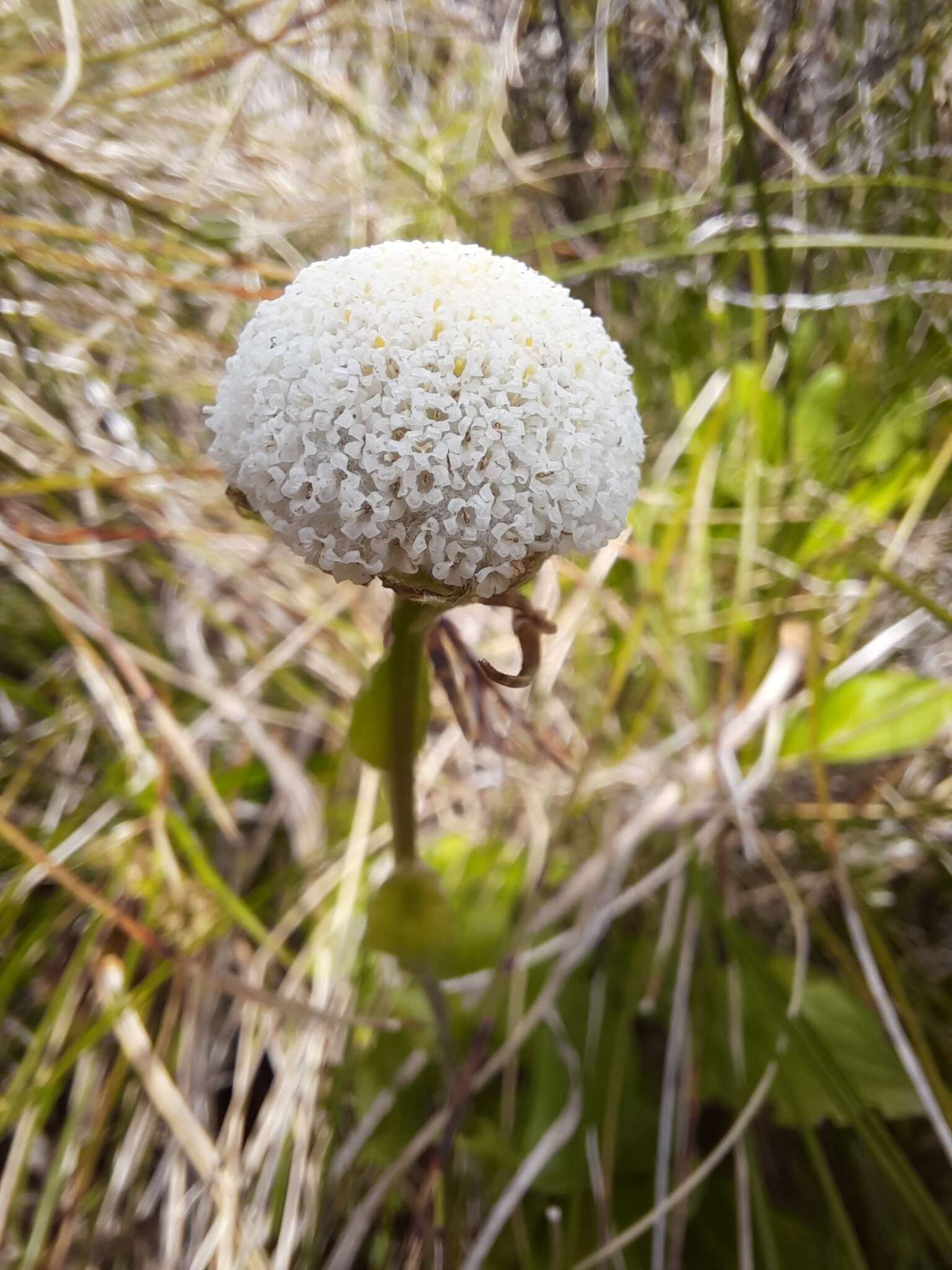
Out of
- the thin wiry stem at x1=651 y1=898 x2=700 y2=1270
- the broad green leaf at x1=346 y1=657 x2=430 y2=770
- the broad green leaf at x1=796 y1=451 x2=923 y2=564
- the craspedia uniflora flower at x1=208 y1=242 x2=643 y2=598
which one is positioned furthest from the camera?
the broad green leaf at x1=796 y1=451 x2=923 y2=564

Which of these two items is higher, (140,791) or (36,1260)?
(140,791)

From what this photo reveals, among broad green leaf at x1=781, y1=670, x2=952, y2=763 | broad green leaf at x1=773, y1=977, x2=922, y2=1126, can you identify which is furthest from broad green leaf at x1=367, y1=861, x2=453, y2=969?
broad green leaf at x1=781, y1=670, x2=952, y2=763

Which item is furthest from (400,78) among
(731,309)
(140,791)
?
(140,791)

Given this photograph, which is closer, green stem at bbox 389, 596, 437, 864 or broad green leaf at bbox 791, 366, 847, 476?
green stem at bbox 389, 596, 437, 864

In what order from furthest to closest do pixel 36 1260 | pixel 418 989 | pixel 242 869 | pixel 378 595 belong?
pixel 378 595
pixel 242 869
pixel 418 989
pixel 36 1260

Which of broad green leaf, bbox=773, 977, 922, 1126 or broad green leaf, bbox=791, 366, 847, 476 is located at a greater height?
broad green leaf, bbox=791, 366, 847, 476

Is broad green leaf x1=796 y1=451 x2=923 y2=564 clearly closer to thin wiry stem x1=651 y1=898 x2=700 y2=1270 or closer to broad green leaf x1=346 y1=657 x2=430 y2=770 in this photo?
thin wiry stem x1=651 y1=898 x2=700 y2=1270

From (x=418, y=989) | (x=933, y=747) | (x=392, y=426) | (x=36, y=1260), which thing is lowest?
(x=36, y=1260)

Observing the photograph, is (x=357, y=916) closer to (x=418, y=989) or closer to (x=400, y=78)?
(x=418, y=989)
